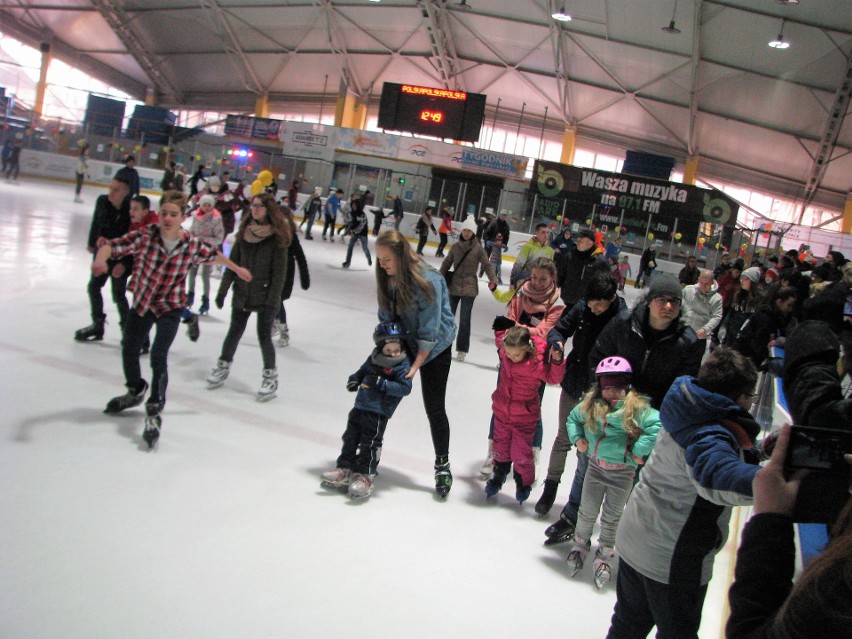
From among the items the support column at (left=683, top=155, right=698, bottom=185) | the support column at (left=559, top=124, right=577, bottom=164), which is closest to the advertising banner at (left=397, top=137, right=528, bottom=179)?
the support column at (left=559, top=124, right=577, bottom=164)

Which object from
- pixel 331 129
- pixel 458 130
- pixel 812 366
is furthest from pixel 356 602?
pixel 331 129

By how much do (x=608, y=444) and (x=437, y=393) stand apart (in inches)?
40.3

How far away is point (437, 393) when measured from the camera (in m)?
3.89

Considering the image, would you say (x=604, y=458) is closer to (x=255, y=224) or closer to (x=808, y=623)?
(x=808, y=623)

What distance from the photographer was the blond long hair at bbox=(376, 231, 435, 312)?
361cm

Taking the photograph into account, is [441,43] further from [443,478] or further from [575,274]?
[443,478]

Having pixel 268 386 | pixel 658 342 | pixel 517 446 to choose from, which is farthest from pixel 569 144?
pixel 658 342

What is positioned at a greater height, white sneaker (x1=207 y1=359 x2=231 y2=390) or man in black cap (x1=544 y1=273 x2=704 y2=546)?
man in black cap (x1=544 y1=273 x2=704 y2=546)

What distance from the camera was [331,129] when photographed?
2695cm

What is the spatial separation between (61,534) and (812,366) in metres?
2.77

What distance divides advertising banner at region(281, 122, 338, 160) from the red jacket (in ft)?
78.5

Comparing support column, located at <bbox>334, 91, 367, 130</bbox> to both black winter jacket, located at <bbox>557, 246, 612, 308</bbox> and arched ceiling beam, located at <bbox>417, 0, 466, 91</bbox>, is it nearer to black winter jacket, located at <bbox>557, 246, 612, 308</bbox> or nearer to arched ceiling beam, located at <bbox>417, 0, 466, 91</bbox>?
arched ceiling beam, located at <bbox>417, 0, 466, 91</bbox>

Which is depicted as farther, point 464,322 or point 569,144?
point 569,144

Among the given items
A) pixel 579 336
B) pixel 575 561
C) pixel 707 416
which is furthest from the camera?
pixel 579 336
